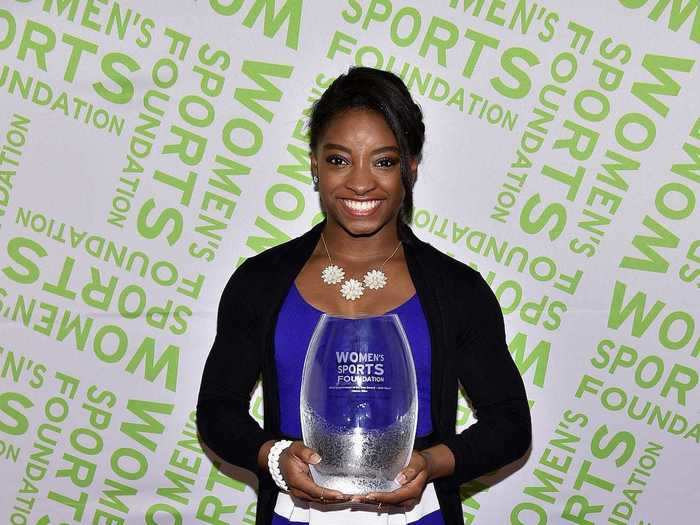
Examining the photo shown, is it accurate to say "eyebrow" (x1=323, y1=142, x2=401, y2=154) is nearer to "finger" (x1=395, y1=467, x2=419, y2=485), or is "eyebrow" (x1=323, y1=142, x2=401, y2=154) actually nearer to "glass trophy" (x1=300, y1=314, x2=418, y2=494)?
"glass trophy" (x1=300, y1=314, x2=418, y2=494)

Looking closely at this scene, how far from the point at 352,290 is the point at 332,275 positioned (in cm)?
5

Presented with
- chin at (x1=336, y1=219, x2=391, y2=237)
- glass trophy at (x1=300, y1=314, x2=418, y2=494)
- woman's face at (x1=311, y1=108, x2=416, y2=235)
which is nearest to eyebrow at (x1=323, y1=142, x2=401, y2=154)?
woman's face at (x1=311, y1=108, x2=416, y2=235)

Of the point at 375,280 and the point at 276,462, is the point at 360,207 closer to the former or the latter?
the point at 375,280

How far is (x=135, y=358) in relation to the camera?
6.61 ft

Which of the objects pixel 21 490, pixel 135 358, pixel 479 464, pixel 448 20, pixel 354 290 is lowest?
pixel 21 490

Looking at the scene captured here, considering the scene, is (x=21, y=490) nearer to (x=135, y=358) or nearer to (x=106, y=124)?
(x=135, y=358)

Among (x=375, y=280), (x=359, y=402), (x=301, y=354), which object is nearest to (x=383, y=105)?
(x=375, y=280)

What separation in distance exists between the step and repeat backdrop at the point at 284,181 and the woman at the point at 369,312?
0.38 m

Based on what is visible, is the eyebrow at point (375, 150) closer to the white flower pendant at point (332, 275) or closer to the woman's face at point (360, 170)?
the woman's face at point (360, 170)

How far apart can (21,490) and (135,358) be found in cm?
36

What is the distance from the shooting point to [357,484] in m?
1.21

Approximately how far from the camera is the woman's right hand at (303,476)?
1.21 m

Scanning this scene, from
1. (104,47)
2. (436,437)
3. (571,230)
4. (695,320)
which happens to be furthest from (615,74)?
(104,47)

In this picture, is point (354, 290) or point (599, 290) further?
point (599, 290)
